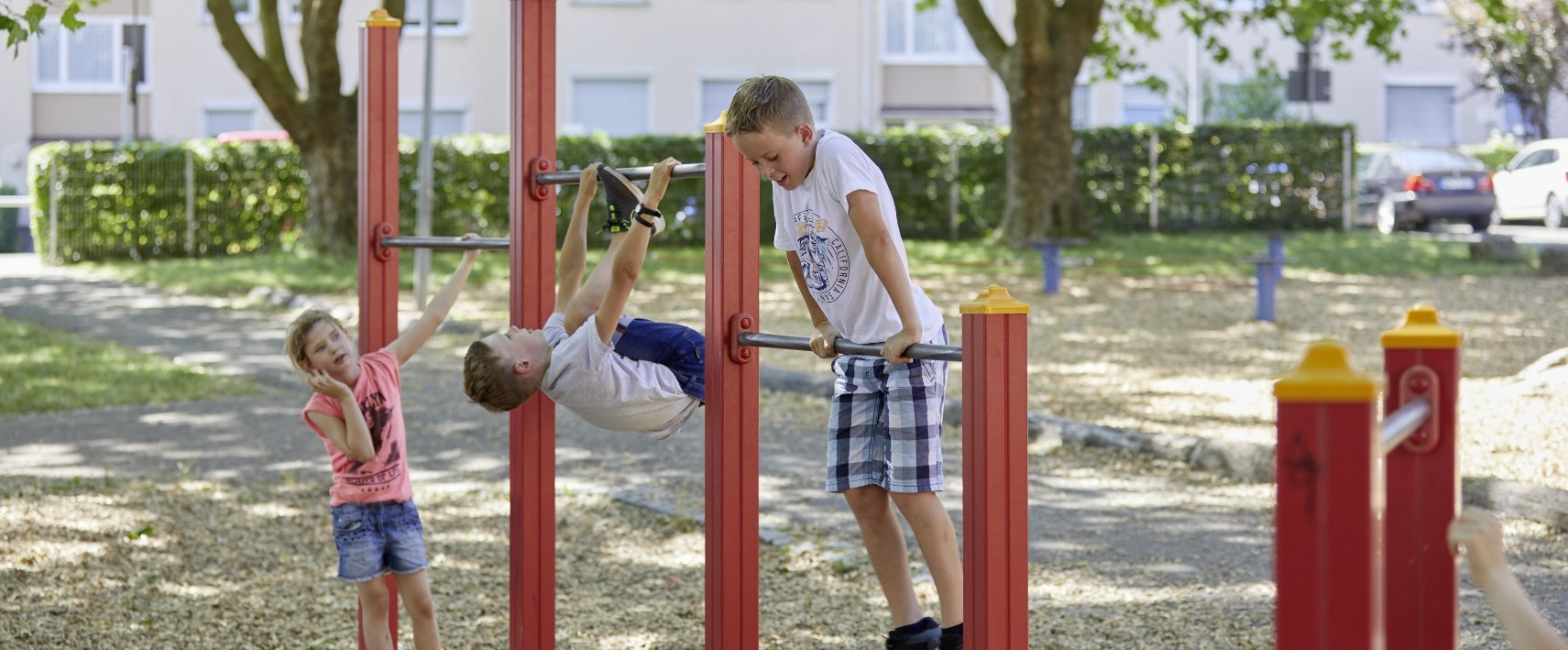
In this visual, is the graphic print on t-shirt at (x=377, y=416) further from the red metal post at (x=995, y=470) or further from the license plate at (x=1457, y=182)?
the license plate at (x=1457, y=182)

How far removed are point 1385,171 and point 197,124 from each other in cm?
1979

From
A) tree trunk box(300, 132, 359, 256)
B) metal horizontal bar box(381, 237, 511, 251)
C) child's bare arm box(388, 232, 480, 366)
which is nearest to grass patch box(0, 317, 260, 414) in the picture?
metal horizontal bar box(381, 237, 511, 251)

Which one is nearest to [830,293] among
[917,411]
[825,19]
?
[917,411]

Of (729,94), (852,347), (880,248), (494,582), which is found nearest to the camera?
(852,347)

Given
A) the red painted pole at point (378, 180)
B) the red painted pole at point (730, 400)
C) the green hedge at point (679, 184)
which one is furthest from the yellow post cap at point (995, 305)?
the green hedge at point (679, 184)

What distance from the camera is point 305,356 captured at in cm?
364

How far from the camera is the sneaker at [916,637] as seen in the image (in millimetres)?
3729

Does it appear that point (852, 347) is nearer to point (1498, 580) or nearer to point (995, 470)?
point (995, 470)

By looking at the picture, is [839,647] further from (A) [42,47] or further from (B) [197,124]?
(A) [42,47]

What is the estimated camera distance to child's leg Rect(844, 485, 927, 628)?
368 cm

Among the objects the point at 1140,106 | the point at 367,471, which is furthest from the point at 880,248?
the point at 1140,106

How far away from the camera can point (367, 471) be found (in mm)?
3729

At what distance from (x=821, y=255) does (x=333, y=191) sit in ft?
46.2

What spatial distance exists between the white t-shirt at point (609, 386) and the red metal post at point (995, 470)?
1.17m
